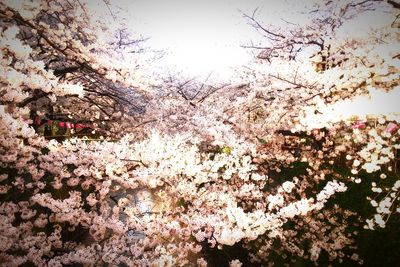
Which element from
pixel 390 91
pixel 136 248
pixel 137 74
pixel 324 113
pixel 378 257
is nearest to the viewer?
pixel 390 91

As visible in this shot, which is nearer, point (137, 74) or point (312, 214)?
point (137, 74)

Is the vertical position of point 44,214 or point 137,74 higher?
point 137,74

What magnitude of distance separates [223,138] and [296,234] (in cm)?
473

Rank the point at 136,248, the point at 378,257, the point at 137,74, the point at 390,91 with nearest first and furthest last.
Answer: the point at 390,91 → the point at 137,74 → the point at 136,248 → the point at 378,257

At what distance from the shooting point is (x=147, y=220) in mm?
7195

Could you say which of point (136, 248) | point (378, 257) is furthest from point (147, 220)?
point (378, 257)

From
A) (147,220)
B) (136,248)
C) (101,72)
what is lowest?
(136,248)

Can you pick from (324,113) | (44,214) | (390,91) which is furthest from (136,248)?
(390,91)

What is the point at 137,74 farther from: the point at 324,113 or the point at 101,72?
the point at 324,113

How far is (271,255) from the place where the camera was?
11438 millimetres

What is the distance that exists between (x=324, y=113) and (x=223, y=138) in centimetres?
501

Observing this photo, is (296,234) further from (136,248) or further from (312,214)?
(136,248)

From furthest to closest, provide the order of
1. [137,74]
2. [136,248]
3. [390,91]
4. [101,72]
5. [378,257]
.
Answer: [378,257] < [136,248] < [137,74] < [101,72] < [390,91]

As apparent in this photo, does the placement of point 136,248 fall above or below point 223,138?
below
